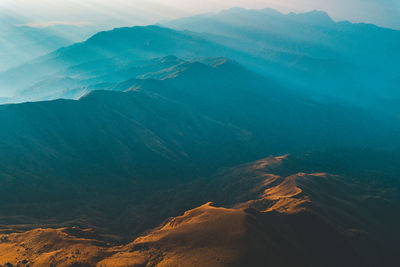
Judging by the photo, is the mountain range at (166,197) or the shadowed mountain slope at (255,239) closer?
the shadowed mountain slope at (255,239)

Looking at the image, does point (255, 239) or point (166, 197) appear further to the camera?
point (166, 197)

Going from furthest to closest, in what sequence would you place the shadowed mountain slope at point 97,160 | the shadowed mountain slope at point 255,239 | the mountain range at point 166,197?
the shadowed mountain slope at point 97,160 → the mountain range at point 166,197 → the shadowed mountain slope at point 255,239

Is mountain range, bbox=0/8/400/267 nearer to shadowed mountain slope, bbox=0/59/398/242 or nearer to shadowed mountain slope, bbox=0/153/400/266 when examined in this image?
shadowed mountain slope, bbox=0/153/400/266

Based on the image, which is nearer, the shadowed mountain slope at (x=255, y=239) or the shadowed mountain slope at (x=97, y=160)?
the shadowed mountain slope at (x=255, y=239)

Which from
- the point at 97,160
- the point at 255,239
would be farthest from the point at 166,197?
the point at 255,239

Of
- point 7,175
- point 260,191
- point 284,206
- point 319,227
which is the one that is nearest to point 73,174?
point 7,175

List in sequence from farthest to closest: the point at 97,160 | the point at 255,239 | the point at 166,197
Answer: the point at 97,160, the point at 166,197, the point at 255,239

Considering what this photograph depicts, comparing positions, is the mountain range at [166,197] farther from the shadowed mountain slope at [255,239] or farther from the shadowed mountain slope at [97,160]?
the shadowed mountain slope at [97,160]

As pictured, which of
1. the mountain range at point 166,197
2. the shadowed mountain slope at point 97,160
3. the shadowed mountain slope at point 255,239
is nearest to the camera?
the shadowed mountain slope at point 255,239

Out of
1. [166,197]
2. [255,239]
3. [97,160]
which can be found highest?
[255,239]

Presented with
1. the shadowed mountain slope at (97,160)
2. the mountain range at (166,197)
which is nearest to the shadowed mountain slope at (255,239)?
the mountain range at (166,197)

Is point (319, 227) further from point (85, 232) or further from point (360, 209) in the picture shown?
point (85, 232)

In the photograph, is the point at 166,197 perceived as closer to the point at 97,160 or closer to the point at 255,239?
the point at 97,160
